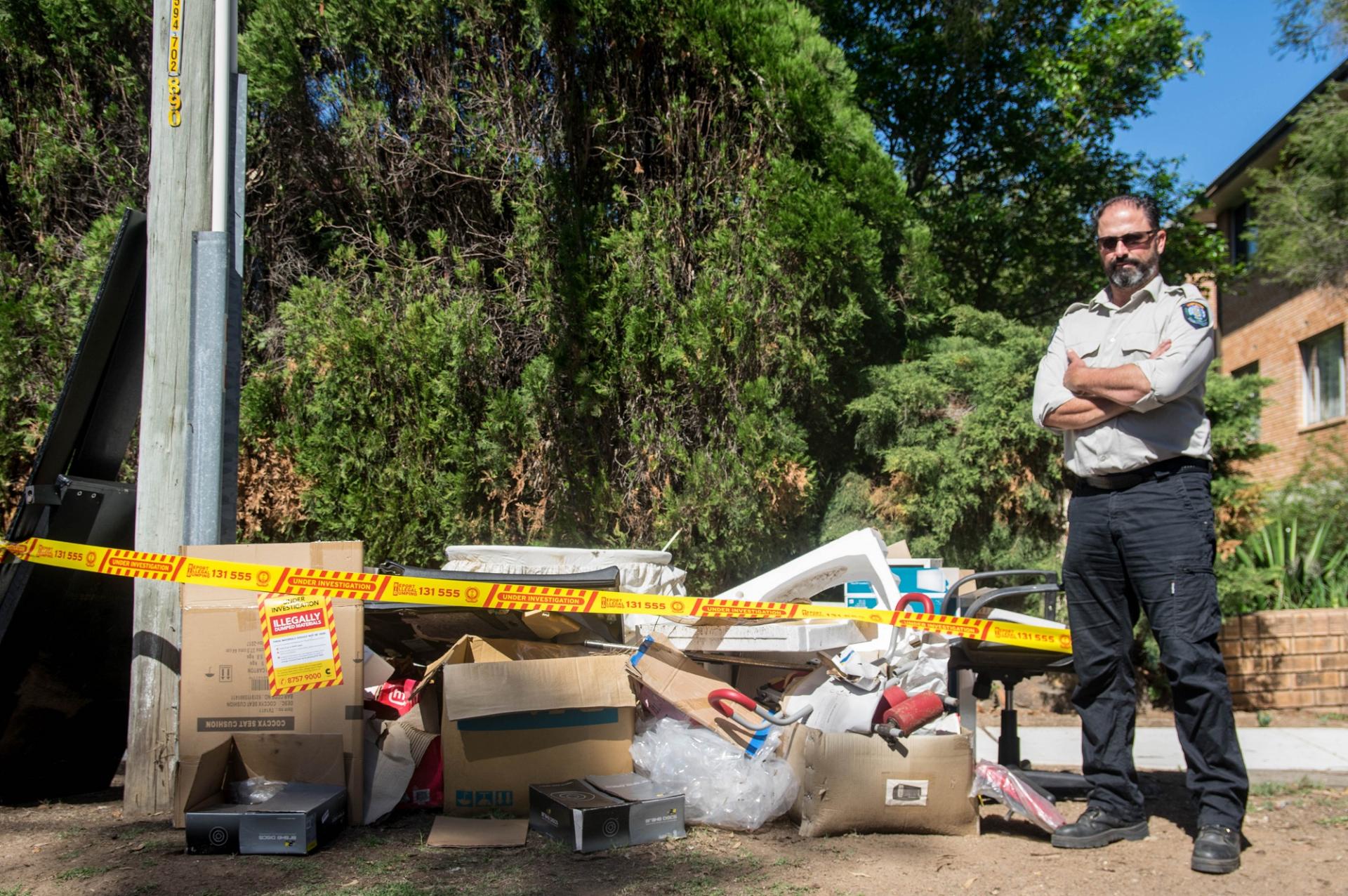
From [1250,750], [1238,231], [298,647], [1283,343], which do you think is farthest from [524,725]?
[1238,231]

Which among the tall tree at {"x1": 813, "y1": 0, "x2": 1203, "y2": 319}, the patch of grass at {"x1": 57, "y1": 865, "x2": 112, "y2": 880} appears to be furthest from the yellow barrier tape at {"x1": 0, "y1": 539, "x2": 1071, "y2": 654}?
the tall tree at {"x1": 813, "y1": 0, "x2": 1203, "y2": 319}

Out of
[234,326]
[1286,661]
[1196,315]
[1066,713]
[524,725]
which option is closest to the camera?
[1196,315]

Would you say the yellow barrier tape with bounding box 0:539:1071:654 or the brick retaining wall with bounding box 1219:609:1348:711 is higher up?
the yellow barrier tape with bounding box 0:539:1071:654

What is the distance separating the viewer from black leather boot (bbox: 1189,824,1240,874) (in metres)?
3.07

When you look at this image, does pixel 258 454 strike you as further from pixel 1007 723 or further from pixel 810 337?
pixel 1007 723

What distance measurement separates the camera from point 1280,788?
414cm

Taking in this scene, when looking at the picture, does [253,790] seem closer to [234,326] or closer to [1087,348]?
[234,326]

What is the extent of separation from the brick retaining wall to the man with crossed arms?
3.01 meters

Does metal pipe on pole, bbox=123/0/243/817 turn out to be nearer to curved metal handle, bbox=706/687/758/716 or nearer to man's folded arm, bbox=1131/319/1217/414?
curved metal handle, bbox=706/687/758/716

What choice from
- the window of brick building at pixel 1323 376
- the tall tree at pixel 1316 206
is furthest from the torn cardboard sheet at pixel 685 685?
the window of brick building at pixel 1323 376

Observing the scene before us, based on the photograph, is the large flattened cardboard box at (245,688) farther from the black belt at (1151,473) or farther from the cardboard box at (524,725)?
the black belt at (1151,473)

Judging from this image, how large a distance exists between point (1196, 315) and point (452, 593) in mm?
2863

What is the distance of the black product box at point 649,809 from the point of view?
10.8ft

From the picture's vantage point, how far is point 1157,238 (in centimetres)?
349
